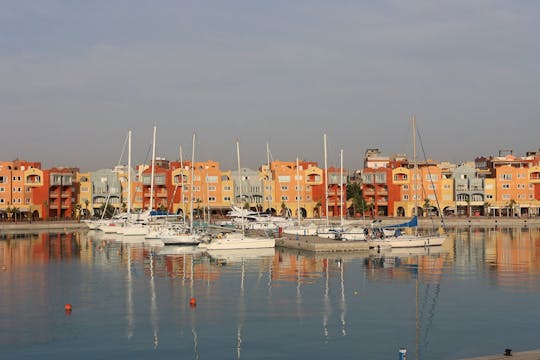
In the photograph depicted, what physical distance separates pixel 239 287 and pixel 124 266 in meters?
16.9

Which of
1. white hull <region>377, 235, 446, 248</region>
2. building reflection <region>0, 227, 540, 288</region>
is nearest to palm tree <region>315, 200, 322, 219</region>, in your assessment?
building reflection <region>0, 227, 540, 288</region>

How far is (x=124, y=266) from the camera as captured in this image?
60719 millimetres

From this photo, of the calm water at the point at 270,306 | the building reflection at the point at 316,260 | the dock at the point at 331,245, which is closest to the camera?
the calm water at the point at 270,306

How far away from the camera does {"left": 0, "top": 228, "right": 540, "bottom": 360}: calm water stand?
3067 cm

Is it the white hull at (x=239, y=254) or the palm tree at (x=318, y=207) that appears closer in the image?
the white hull at (x=239, y=254)

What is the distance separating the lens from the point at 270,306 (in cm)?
3962

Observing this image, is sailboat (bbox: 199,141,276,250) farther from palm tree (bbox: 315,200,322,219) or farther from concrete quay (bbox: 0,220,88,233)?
palm tree (bbox: 315,200,322,219)

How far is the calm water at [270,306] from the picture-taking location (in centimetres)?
3067

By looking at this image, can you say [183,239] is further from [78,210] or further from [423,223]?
[78,210]

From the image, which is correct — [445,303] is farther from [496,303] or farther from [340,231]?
[340,231]

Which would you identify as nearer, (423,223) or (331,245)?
(331,245)

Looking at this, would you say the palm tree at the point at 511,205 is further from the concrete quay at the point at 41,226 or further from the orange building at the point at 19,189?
the orange building at the point at 19,189

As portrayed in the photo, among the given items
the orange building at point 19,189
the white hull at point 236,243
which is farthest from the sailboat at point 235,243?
the orange building at point 19,189

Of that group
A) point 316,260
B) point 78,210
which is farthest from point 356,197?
point 316,260
